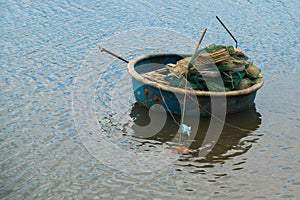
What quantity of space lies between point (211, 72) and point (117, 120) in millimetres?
1849

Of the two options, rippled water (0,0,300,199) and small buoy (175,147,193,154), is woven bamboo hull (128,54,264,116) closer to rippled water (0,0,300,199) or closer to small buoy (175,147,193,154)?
rippled water (0,0,300,199)

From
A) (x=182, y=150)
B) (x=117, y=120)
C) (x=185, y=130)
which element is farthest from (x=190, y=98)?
(x=117, y=120)

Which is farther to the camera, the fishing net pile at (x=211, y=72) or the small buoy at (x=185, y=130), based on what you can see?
the fishing net pile at (x=211, y=72)

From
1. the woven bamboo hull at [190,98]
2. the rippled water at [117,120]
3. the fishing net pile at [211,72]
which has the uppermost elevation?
the fishing net pile at [211,72]

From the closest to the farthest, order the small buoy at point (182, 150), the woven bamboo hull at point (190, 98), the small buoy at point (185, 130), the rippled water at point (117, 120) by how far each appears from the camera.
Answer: the rippled water at point (117, 120)
the small buoy at point (182, 150)
the small buoy at point (185, 130)
the woven bamboo hull at point (190, 98)

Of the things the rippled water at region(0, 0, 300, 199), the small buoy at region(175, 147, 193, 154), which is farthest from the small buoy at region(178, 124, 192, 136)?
the small buoy at region(175, 147, 193, 154)

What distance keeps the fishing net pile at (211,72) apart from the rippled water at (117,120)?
65cm

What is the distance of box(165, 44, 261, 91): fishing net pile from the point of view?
8.05m

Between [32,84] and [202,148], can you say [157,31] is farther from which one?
[202,148]

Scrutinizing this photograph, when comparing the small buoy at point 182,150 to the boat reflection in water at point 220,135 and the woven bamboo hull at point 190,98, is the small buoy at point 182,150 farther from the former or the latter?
the woven bamboo hull at point 190,98

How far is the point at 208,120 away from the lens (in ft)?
27.0

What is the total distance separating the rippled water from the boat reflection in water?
0.06 feet

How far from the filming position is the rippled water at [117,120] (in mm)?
6379

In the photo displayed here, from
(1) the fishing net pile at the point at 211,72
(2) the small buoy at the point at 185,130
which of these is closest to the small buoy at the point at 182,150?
(2) the small buoy at the point at 185,130
